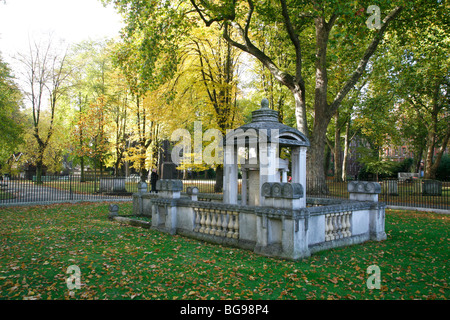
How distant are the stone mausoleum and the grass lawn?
0.37m

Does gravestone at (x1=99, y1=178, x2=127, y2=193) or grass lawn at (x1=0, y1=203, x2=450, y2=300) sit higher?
gravestone at (x1=99, y1=178, x2=127, y2=193)

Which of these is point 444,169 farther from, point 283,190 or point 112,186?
point 283,190

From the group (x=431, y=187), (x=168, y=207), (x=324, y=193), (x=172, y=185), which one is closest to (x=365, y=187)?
(x=172, y=185)

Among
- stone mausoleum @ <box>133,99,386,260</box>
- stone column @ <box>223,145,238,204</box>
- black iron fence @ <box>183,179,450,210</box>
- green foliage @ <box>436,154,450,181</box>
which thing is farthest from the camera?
green foliage @ <box>436,154,450,181</box>

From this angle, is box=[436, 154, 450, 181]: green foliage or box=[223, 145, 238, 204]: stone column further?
box=[436, 154, 450, 181]: green foliage

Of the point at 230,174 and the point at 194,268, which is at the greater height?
the point at 230,174

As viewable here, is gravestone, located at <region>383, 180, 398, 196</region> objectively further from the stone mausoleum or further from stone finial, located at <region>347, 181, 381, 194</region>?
stone finial, located at <region>347, 181, 381, 194</region>

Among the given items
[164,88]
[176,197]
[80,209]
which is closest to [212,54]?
[164,88]

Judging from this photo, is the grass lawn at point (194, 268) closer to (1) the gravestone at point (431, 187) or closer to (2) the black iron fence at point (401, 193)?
(2) the black iron fence at point (401, 193)

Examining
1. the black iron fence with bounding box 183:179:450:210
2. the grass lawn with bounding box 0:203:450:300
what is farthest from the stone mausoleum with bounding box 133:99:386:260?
the black iron fence with bounding box 183:179:450:210

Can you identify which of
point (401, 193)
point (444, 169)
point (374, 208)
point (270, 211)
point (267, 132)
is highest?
point (267, 132)

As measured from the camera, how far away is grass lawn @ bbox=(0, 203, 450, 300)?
5.39m

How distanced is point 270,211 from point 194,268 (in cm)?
217

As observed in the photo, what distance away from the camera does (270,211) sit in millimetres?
7500
